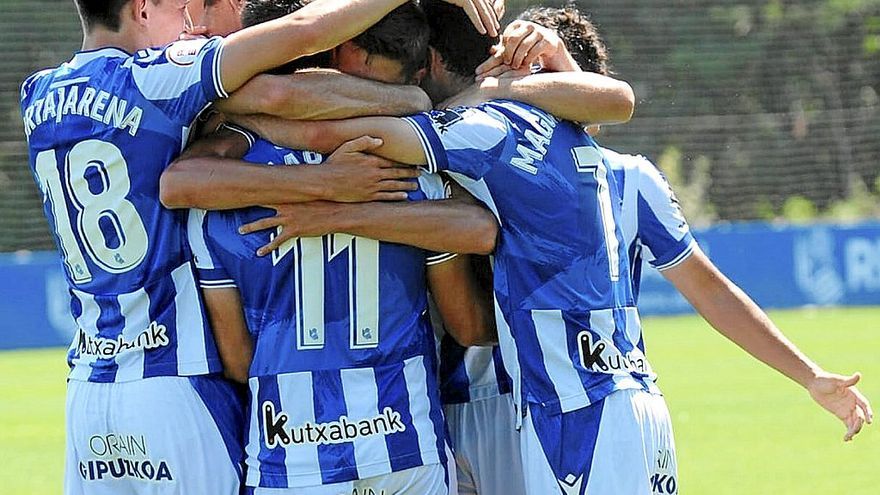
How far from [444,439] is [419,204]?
24.3 inches

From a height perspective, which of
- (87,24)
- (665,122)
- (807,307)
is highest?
(87,24)

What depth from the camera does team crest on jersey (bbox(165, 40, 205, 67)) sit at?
3498mm

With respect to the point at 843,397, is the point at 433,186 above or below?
above

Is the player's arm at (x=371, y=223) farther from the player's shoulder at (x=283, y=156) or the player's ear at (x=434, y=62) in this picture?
the player's ear at (x=434, y=62)

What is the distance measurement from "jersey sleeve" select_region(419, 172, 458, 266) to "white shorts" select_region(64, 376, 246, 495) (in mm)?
675

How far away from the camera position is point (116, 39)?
373 centimetres

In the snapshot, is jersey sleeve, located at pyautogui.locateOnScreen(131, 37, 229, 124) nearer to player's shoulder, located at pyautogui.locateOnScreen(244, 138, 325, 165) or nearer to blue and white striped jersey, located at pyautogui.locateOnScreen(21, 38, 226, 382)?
blue and white striped jersey, located at pyautogui.locateOnScreen(21, 38, 226, 382)

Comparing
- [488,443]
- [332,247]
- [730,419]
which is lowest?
[730,419]

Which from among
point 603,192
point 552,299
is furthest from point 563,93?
point 552,299

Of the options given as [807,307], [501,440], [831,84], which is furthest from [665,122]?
[501,440]

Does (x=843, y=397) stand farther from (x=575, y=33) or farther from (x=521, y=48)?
(x=521, y=48)

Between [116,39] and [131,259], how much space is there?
0.61 m

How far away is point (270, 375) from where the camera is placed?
340 cm

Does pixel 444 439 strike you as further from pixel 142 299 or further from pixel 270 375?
pixel 142 299
